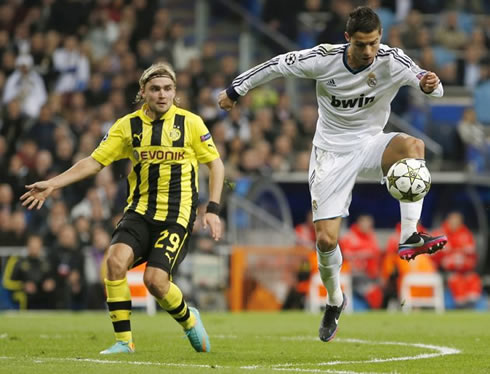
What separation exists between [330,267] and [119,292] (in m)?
1.83

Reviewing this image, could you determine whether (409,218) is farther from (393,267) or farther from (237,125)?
(237,125)

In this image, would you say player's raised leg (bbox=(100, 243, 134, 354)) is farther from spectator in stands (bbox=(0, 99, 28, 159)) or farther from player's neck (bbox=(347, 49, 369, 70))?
spectator in stands (bbox=(0, 99, 28, 159))

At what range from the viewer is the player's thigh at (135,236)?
907cm

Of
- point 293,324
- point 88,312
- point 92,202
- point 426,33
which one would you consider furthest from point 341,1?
point 293,324

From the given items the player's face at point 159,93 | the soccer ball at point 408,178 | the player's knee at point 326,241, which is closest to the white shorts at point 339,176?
the player's knee at point 326,241

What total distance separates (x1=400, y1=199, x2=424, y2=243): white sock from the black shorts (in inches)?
68.5

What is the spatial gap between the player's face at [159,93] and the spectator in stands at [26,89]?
11.4m

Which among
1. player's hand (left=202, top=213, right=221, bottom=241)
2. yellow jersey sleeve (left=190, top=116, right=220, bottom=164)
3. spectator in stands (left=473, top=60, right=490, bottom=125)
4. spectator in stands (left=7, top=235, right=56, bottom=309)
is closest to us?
player's hand (left=202, top=213, right=221, bottom=241)

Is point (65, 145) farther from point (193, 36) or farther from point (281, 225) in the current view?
point (193, 36)

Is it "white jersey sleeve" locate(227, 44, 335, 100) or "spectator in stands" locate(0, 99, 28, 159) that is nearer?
"white jersey sleeve" locate(227, 44, 335, 100)

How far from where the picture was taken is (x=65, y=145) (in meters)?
19.2

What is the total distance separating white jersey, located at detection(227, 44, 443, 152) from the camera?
9336mm

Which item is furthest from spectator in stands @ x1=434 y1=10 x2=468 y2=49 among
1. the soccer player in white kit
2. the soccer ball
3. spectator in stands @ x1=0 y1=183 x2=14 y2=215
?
the soccer ball

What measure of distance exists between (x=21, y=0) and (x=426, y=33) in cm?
813
